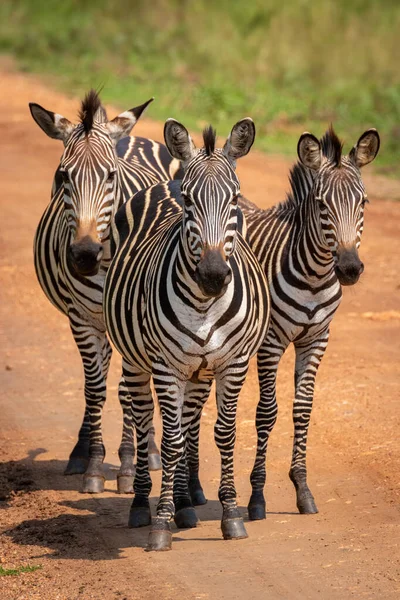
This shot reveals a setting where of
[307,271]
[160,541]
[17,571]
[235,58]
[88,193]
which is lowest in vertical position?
[17,571]

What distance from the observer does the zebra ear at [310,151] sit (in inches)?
272

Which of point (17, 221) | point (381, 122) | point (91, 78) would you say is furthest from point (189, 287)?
point (91, 78)

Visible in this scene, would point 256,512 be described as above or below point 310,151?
below

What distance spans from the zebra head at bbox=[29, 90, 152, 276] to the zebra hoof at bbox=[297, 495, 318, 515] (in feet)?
6.77

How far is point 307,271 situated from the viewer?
711 centimetres

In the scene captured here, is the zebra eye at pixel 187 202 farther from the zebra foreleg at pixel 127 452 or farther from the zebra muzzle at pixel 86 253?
the zebra foreleg at pixel 127 452

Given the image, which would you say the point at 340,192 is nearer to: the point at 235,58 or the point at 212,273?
the point at 212,273

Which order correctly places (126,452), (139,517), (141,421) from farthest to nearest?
(126,452)
(141,421)
(139,517)

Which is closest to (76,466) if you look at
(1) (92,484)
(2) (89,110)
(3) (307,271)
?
(1) (92,484)

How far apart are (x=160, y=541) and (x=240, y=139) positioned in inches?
96.3

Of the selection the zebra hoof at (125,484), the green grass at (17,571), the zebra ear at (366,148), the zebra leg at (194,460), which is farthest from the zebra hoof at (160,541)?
the zebra ear at (366,148)

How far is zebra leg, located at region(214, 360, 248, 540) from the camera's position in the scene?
6.49 meters

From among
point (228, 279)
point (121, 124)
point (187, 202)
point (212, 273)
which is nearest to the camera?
point (212, 273)

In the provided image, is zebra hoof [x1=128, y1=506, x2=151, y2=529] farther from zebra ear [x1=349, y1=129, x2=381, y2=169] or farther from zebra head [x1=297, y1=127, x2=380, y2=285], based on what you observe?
zebra ear [x1=349, y1=129, x2=381, y2=169]
